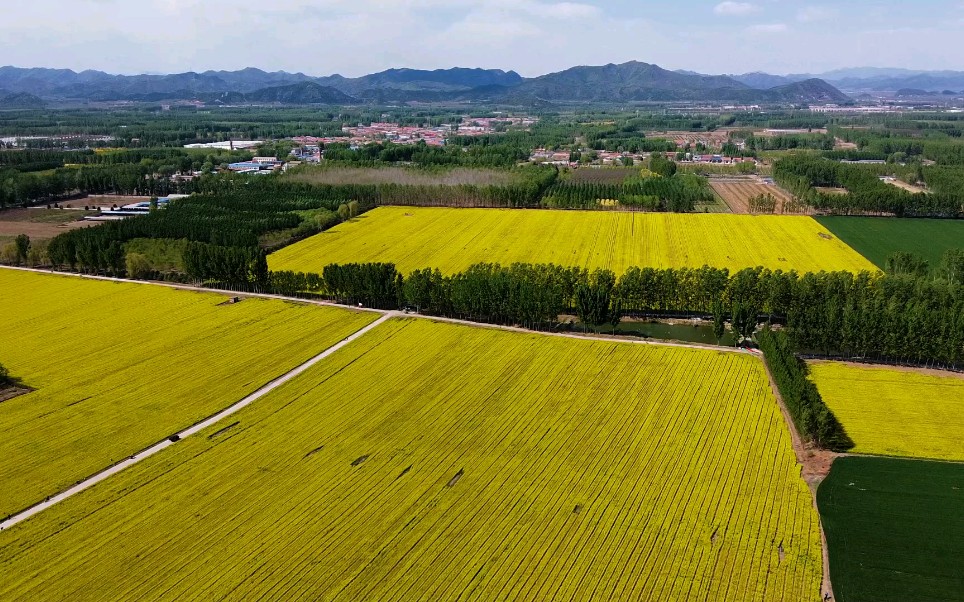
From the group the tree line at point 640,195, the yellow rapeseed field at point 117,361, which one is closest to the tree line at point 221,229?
the yellow rapeseed field at point 117,361

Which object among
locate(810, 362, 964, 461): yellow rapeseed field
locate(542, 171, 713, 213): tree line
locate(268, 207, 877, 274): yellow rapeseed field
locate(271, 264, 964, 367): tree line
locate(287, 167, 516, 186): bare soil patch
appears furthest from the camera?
locate(287, 167, 516, 186): bare soil patch

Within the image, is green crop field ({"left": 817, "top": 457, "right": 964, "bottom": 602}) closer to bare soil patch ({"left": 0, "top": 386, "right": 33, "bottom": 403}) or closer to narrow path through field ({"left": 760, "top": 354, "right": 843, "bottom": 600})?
narrow path through field ({"left": 760, "top": 354, "right": 843, "bottom": 600})

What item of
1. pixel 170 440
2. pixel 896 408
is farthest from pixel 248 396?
pixel 896 408

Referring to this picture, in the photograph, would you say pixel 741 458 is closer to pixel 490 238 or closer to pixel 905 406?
pixel 905 406

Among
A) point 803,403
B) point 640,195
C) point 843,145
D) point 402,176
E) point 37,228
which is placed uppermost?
point 843,145

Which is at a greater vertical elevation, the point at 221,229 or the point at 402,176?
the point at 402,176

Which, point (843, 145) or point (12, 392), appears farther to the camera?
point (843, 145)

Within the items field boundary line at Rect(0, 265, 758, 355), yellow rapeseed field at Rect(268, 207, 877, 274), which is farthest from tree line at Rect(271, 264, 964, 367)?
yellow rapeseed field at Rect(268, 207, 877, 274)

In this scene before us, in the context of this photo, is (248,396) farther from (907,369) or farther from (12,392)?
(907,369)
